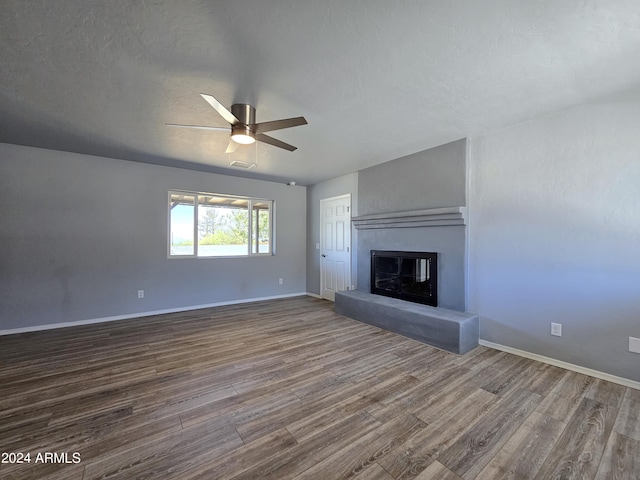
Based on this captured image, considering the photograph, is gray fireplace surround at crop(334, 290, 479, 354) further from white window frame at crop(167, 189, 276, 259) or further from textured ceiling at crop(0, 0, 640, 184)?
white window frame at crop(167, 189, 276, 259)

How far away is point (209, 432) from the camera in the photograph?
1.66 metres

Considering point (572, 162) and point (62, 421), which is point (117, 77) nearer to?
point (62, 421)

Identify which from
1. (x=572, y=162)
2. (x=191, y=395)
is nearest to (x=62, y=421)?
(x=191, y=395)

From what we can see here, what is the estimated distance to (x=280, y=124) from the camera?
227 centimetres

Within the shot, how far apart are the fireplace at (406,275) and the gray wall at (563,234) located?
0.49 meters

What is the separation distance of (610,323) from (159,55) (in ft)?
13.7

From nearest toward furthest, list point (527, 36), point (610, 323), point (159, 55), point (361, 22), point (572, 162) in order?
point (361, 22)
point (527, 36)
point (159, 55)
point (610, 323)
point (572, 162)

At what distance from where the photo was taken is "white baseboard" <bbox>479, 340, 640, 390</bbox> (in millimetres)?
2215

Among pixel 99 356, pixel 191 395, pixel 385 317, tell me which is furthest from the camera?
pixel 385 317

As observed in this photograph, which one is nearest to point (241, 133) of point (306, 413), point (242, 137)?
point (242, 137)

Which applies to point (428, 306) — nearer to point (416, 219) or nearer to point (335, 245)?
point (416, 219)

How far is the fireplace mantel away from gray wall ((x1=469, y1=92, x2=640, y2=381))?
0.21 meters

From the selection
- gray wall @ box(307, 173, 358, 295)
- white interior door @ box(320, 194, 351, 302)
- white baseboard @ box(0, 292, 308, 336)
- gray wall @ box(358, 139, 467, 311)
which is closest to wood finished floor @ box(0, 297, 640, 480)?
white baseboard @ box(0, 292, 308, 336)

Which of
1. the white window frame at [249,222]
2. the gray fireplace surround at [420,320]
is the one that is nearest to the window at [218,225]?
the white window frame at [249,222]
